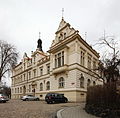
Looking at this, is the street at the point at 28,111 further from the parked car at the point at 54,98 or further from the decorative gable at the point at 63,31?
the decorative gable at the point at 63,31

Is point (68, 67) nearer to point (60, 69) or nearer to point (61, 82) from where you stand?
point (60, 69)

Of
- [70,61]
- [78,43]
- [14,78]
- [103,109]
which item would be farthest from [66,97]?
[14,78]

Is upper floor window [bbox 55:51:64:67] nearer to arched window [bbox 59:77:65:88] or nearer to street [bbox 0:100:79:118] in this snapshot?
arched window [bbox 59:77:65:88]

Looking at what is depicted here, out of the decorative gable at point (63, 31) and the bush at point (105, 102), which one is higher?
the decorative gable at point (63, 31)

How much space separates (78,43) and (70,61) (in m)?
3.44

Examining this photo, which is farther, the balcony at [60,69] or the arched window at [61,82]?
the arched window at [61,82]

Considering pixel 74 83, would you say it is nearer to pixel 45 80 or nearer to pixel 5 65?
pixel 45 80

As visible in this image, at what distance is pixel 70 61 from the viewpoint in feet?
108

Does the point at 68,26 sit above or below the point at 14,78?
above

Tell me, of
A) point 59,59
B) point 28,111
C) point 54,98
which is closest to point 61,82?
point 59,59

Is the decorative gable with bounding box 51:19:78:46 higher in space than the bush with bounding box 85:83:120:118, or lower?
higher

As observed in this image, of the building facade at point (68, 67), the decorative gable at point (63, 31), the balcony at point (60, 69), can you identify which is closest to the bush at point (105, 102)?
the building facade at point (68, 67)

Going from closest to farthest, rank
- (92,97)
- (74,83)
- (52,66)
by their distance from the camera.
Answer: (92,97) < (74,83) < (52,66)

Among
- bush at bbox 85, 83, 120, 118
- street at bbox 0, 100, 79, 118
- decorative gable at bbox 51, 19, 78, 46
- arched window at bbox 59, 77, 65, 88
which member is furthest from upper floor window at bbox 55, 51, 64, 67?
bush at bbox 85, 83, 120, 118
